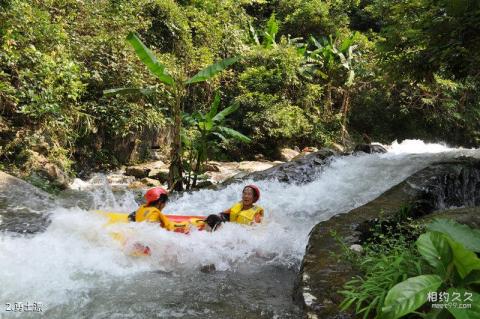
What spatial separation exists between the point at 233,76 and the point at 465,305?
1488 centimetres

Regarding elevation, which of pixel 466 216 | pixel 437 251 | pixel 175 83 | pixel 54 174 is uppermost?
pixel 175 83

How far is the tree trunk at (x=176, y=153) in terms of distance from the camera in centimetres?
838

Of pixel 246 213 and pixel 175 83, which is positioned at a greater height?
pixel 175 83

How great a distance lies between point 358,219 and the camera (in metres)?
5.13

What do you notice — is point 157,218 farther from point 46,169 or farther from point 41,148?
point 41,148

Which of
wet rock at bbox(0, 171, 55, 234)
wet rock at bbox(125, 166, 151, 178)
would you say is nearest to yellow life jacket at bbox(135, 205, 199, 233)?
wet rock at bbox(0, 171, 55, 234)

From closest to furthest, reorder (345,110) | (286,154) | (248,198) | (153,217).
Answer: (153,217)
(248,198)
(286,154)
(345,110)

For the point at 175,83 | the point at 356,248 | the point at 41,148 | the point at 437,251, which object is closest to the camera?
the point at 437,251

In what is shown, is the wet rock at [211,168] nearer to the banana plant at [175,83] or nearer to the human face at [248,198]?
the banana plant at [175,83]

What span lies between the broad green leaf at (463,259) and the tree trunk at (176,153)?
6593mm

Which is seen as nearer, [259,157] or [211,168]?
[211,168]

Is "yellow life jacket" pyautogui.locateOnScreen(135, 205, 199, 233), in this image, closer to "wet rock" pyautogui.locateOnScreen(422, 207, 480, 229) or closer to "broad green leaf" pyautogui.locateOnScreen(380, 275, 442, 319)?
"wet rock" pyautogui.locateOnScreen(422, 207, 480, 229)

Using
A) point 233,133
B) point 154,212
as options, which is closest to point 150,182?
point 233,133

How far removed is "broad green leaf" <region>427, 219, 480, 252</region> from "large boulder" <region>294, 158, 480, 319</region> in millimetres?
866
